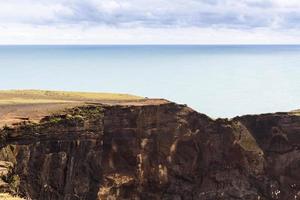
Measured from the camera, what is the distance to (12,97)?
83688 mm

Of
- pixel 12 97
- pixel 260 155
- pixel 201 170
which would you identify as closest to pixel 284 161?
pixel 260 155

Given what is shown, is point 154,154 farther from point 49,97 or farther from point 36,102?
point 49,97

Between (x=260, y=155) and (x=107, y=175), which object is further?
(x=260, y=155)

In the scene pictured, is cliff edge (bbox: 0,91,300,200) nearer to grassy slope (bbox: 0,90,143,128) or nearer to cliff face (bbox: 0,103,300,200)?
cliff face (bbox: 0,103,300,200)

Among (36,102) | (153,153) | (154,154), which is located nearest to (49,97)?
(36,102)

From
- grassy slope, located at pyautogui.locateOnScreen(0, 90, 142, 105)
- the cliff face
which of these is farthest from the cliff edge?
grassy slope, located at pyautogui.locateOnScreen(0, 90, 142, 105)

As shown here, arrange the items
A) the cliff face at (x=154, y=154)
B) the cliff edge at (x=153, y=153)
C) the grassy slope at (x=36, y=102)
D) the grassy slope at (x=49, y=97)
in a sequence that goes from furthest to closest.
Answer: the grassy slope at (x=49, y=97), the grassy slope at (x=36, y=102), the cliff face at (x=154, y=154), the cliff edge at (x=153, y=153)

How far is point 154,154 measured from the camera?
250ft

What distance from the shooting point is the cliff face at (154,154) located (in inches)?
2594

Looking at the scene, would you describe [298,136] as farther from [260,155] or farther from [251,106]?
[251,106]

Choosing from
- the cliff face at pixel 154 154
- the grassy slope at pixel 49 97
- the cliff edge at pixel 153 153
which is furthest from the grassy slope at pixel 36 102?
the cliff face at pixel 154 154

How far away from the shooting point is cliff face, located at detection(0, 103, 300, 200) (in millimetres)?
65875

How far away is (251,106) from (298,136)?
358ft

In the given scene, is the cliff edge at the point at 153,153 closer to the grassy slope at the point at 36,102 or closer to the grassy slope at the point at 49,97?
the grassy slope at the point at 36,102
